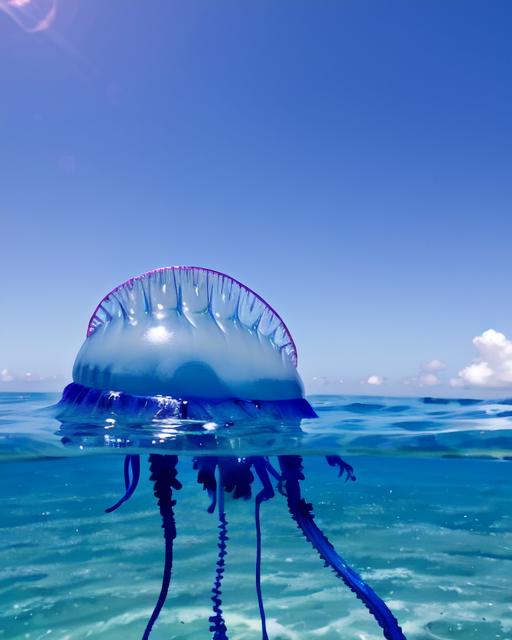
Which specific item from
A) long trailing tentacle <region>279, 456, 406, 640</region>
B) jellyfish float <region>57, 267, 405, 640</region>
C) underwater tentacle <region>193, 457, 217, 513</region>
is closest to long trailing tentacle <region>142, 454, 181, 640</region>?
jellyfish float <region>57, 267, 405, 640</region>

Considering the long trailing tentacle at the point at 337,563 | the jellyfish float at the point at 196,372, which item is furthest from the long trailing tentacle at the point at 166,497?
the long trailing tentacle at the point at 337,563

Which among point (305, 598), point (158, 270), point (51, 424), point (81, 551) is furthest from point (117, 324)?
point (81, 551)

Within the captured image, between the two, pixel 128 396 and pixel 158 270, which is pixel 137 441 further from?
pixel 158 270

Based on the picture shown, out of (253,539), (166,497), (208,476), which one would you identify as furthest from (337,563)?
(253,539)

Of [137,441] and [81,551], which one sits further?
[81,551]

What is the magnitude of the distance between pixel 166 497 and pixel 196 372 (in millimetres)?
997

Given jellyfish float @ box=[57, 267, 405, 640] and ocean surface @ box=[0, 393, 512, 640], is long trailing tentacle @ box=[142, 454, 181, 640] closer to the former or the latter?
jellyfish float @ box=[57, 267, 405, 640]

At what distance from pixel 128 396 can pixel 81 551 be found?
5.94m

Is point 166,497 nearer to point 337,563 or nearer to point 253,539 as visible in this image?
point 337,563

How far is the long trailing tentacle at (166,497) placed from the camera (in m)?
3.92

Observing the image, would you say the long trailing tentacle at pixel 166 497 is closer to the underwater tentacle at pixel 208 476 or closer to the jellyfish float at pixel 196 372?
the jellyfish float at pixel 196 372

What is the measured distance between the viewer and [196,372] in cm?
391

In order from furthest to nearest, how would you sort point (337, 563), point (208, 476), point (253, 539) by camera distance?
point (253, 539)
point (208, 476)
point (337, 563)

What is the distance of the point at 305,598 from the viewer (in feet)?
22.9
